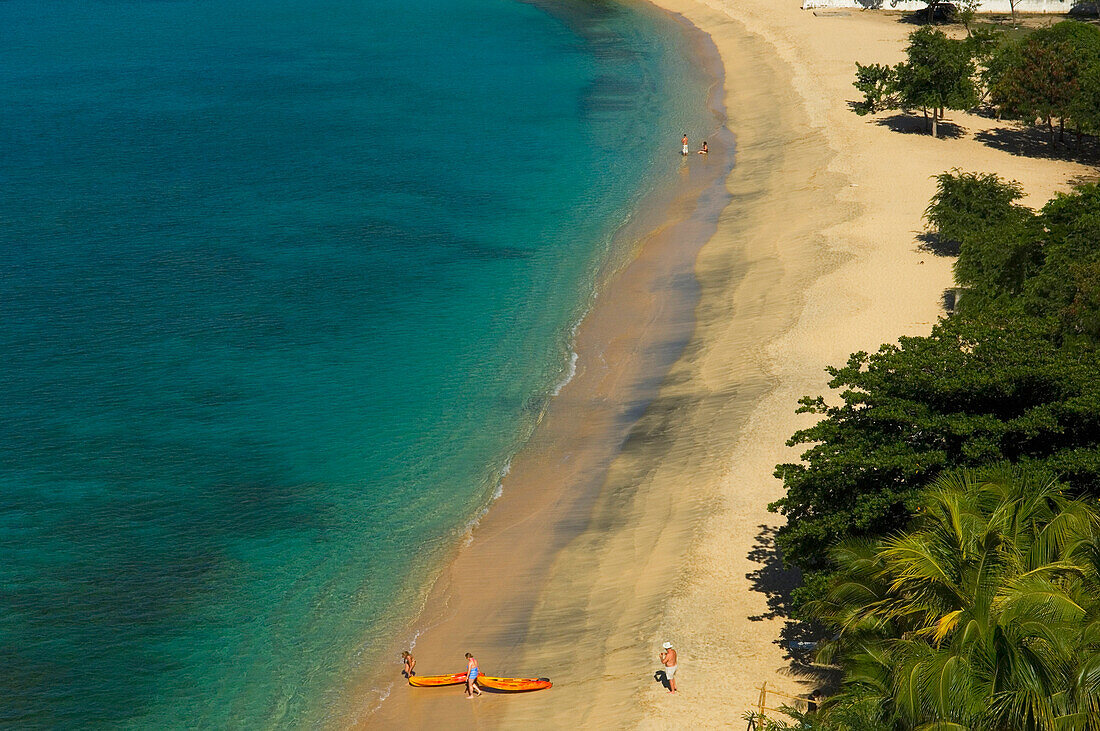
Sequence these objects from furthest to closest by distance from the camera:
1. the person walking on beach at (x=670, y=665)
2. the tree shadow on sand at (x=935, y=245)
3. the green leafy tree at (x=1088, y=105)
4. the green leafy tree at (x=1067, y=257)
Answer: the green leafy tree at (x=1088, y=105) < the tree shadow on sand at (x=935, y=245) < the green leafy tree at (x=1067, y=257) < the person walking on beach at (x=670, y=665)

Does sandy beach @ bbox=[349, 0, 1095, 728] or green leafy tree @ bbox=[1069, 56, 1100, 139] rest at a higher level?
green leafy tree @ bbox=[1069, 56, 1100, 139]

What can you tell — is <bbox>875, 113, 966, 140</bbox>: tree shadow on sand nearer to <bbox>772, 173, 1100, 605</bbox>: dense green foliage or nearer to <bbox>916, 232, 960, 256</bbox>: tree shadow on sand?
<bbox>916, 232, 960, 256</bbox>: tree shadow on sand

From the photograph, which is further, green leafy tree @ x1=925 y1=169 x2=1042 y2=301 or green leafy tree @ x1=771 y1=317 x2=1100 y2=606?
green leafy tree @ x1=925 y1=169 x2=1042 y2=301

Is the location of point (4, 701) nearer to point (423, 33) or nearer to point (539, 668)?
point (539, 668)

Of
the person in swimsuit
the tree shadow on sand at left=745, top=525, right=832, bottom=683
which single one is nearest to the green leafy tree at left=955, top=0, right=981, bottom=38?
the tree shadow on sand at left=745, top=525, right=832, bottom=683

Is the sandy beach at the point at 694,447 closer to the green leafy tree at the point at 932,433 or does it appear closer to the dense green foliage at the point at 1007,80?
the dense green foliage at the point at 1007,80

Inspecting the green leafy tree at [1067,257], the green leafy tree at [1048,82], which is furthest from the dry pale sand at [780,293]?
the green leafy tree at [1067,257]

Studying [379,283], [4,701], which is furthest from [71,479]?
[379,283]
